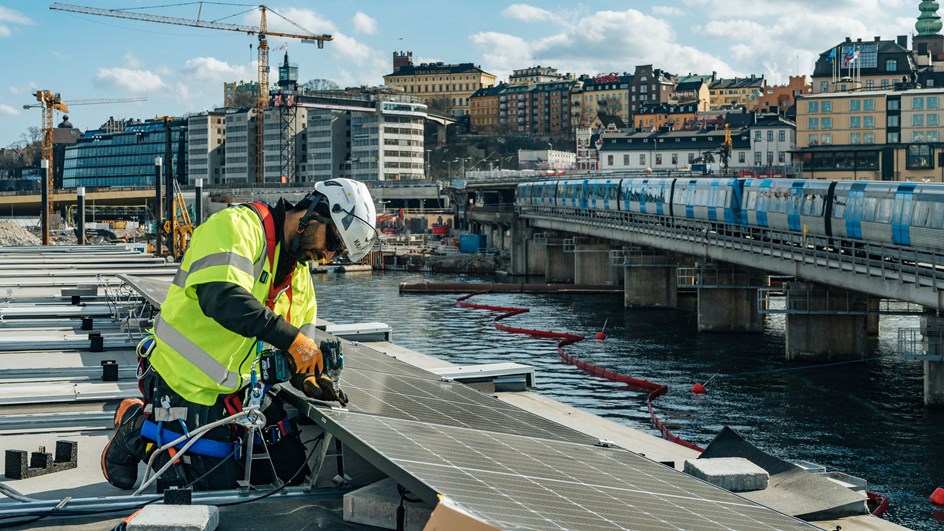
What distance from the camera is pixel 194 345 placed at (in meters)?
9.43

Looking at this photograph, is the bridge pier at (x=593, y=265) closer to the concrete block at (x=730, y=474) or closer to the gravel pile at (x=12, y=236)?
the gravel pile at (x=12, y=236)

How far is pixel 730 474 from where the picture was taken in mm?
11664

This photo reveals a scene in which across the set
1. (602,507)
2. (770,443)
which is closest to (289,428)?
(602,507)

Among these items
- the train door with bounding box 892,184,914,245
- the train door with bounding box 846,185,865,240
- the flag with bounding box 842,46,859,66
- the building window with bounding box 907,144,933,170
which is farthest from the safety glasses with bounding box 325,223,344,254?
the flag with bounding box 842,46,859,66

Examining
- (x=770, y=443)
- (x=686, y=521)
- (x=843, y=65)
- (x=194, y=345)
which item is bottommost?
(x=770, y=443)

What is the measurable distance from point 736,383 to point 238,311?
38.9m

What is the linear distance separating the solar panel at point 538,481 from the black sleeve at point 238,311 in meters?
0.90

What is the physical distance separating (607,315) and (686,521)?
65520 millimetres

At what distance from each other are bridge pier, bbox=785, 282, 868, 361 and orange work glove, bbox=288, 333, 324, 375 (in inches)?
1658

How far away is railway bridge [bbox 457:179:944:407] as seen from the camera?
40562 millimetres

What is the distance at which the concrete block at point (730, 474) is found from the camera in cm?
1148

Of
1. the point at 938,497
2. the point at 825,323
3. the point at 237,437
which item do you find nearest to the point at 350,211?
the point at 237,437

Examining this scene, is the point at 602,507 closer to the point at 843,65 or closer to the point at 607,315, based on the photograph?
the point at 607,315

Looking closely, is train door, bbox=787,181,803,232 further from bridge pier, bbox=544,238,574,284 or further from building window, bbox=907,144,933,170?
building window, bbox=907,144,933,170
